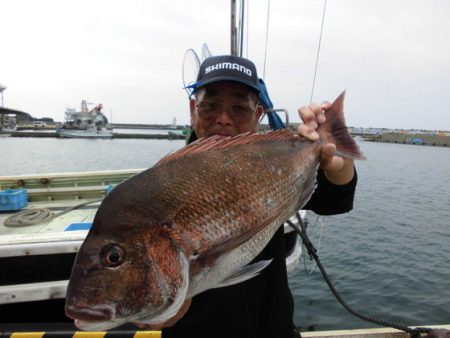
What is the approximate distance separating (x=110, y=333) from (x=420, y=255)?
1077cm

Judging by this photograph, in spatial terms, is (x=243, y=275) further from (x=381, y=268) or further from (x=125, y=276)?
(x=381, y=268)

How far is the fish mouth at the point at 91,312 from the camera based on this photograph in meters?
1.17

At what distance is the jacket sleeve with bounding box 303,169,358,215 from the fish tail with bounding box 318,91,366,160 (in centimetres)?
22

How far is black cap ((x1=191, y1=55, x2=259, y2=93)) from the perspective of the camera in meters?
2.15

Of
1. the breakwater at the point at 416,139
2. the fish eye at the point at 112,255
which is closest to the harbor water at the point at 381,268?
the fish eye at the point at 112,255

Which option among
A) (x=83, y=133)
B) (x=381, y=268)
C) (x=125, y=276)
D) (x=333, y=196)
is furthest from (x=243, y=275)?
(x=83, y=133)

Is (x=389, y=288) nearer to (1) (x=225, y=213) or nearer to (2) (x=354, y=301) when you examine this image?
(2) (x=354, y=301)

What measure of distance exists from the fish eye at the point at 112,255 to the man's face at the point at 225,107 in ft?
3.82

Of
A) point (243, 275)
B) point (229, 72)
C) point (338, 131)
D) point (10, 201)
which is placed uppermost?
point (229, 72)

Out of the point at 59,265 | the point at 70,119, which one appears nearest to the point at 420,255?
the point at 59,265

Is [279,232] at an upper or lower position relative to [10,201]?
upper

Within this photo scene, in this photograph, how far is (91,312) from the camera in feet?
3.85

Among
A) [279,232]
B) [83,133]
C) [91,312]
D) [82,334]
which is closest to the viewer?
[91,312]

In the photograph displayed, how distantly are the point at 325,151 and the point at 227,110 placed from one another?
697mm
